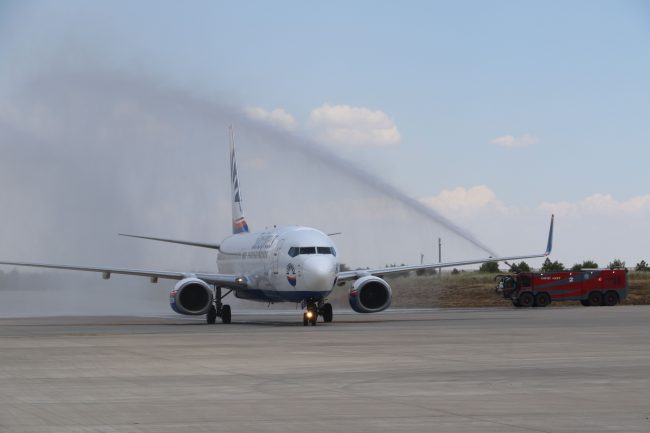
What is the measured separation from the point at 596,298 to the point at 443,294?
36.1 ft

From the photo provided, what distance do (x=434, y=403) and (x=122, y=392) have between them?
470cm

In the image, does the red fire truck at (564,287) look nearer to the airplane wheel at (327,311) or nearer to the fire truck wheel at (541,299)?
the fire truck wheel at (541,299)

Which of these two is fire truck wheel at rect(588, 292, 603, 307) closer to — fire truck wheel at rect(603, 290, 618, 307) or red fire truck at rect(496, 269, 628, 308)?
red fire truck at rect(496, 269, 628, 308)

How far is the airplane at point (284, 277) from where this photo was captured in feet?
138

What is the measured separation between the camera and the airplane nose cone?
41688 mm

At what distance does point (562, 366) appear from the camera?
20.9 meters

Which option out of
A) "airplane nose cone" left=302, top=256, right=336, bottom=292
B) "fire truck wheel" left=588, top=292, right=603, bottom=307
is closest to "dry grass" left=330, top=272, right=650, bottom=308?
"fire truck wheel" left=588, top=292, right=603, bottom=307

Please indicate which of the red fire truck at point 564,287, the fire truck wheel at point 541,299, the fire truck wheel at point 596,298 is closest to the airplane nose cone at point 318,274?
the red fire truck at point 564,287

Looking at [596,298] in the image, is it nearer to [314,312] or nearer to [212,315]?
[212,315]

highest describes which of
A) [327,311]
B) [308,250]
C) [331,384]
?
[308,250]

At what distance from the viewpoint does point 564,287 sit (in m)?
66.9

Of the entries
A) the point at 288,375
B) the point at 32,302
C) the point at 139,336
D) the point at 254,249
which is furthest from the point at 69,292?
the point at 288,375

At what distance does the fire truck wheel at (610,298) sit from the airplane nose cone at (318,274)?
30.0m

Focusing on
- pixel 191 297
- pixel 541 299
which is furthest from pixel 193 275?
pixel 541 299
